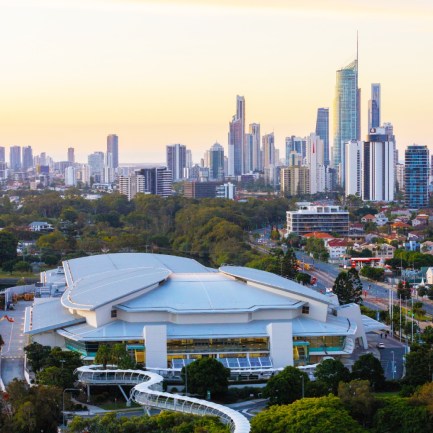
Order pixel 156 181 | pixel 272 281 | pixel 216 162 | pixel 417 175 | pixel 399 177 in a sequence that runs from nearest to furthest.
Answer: pixel 272 281
pixel 417 175
pixel 156 181
pixel 399 177
pixel 216 162

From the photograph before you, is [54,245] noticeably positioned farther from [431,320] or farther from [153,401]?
[153,401]

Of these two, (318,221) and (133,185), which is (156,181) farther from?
(318,221)

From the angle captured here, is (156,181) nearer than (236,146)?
Yes

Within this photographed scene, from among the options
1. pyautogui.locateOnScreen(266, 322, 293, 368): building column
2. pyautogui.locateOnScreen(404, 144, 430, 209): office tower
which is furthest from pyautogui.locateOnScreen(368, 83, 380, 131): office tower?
pyautogui.locateOnScreen(266, 322, 293, 368): building column

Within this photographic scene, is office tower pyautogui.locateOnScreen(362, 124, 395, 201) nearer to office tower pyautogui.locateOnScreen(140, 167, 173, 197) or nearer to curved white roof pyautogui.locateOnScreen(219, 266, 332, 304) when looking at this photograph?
office tower pyautogui.locateOnScreen(140, 167, 173, 197)

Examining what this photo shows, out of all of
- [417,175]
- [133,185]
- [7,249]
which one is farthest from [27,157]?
[7,249]
